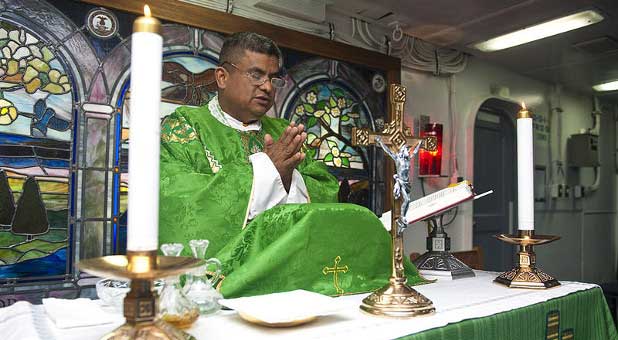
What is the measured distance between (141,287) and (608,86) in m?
6.97

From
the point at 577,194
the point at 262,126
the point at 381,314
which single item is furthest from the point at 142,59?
the point at 577,194

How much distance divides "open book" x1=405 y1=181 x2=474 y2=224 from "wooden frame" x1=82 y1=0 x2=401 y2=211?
75.8 inches

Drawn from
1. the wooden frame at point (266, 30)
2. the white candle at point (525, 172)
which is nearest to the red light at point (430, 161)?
the wooden frame at point (266, 30)

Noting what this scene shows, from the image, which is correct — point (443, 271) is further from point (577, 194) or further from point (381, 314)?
point (577, 194)

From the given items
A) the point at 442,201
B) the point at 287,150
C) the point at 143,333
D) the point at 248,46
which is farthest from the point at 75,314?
the point at 248,46

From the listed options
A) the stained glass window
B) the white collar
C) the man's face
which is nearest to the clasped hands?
the man's face

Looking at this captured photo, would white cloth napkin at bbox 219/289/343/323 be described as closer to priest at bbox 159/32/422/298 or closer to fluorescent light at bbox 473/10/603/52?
priest at bbox 159/32/422/298

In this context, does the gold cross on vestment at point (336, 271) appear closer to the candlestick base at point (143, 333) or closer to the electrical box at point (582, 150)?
the candlestick base at point (143, 333)

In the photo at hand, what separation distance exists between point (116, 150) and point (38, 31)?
673 millimetres

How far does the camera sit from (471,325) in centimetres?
112

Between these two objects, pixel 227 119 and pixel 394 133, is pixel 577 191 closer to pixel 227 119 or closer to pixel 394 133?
pixel 227 119

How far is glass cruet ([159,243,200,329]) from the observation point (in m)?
0.94

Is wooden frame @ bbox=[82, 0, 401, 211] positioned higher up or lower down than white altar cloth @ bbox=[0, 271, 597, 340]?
higher up

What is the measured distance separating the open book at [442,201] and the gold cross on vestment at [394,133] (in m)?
0.27
